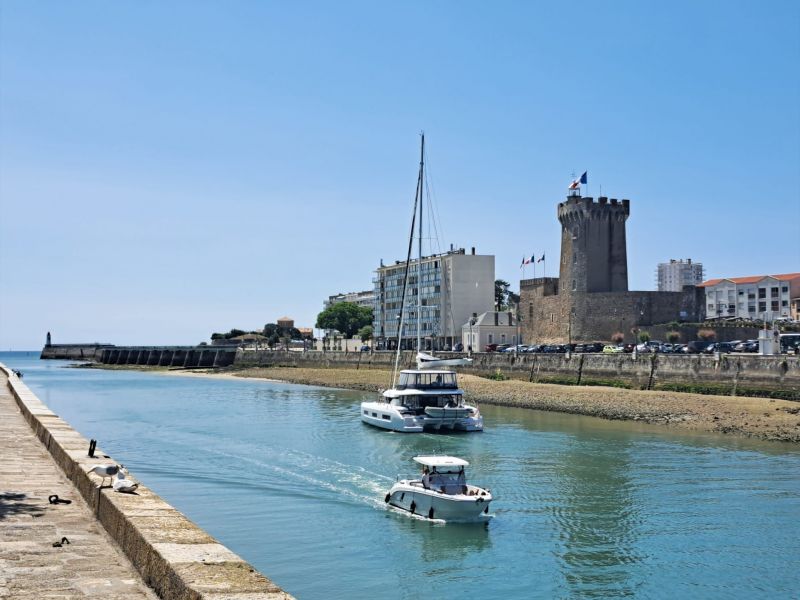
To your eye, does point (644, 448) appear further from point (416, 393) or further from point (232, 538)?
point (232, 538)

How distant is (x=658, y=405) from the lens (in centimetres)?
5306

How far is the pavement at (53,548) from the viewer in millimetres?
9320

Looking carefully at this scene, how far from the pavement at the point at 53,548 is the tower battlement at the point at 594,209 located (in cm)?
9089

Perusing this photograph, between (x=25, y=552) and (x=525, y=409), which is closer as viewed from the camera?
(x=25, y=552)

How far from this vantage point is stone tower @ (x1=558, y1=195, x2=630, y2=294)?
102 m

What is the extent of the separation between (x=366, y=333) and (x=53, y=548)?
15351cm

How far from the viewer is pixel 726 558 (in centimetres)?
2109

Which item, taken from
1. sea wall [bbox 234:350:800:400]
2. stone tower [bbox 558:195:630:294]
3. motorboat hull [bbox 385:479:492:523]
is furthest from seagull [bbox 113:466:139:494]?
Answer: stone tower [bbox 558:195:630:294]

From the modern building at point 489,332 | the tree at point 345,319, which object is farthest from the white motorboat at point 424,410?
the tree at point 345,319

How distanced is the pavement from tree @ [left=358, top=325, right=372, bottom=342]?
461 ft

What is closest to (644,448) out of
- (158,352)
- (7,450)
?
(7,450)

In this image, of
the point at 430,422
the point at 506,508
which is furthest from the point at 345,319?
the point at 506,508

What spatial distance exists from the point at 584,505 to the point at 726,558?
20.0 feet

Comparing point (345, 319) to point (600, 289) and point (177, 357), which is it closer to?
point (177, 357)
